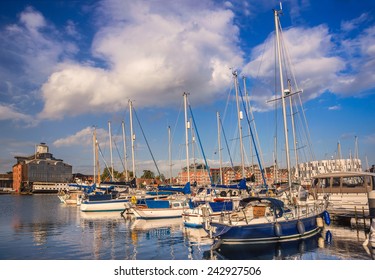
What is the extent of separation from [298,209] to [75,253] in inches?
420

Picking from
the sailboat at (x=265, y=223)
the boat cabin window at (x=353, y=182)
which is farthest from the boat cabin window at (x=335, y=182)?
the sailboat at (x=265, y=223)

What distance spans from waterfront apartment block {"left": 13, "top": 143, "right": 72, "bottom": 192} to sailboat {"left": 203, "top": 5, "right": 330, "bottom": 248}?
319 feet

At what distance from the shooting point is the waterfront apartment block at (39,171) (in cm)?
10819

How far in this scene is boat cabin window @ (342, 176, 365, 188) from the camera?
2287 centimetres

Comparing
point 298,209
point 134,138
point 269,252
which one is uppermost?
point 134,138

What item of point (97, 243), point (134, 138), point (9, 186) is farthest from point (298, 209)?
point (9, 186)

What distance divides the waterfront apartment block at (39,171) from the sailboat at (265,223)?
97.4 meters

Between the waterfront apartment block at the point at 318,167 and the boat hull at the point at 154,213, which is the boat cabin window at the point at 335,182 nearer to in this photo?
the waterfront apartment block at the point at 318,167

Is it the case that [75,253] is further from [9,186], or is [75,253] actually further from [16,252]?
[9,186]

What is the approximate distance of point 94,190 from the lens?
4791 centimetres

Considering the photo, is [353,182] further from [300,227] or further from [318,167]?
[318,167]

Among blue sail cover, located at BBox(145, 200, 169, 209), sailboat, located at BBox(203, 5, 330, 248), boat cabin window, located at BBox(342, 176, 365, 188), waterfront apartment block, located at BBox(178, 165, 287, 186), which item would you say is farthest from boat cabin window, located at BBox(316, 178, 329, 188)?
blue sail cover, located at BBox(145, 200, 169, 209)

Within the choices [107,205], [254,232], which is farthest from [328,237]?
[107,205]
